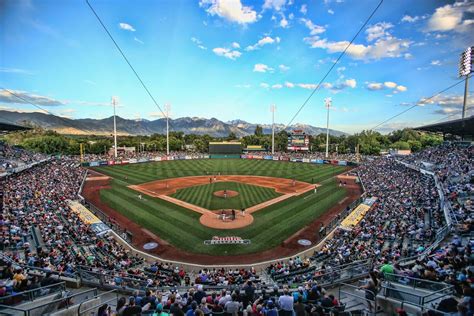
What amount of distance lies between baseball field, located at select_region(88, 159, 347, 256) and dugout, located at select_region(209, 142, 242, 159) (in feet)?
116

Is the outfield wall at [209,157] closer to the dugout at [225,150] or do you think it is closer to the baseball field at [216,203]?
the dugout at [225,150]

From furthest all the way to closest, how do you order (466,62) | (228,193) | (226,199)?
(466,62)
(228,193)
(226,199)

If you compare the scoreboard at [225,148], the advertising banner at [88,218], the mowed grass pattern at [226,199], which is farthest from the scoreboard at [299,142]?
the advertising banner at [88,218]

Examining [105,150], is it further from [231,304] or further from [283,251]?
[231,304]

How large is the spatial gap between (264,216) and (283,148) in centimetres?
7978

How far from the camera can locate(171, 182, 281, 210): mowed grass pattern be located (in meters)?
28.6

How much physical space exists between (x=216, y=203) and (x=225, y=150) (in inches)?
2225

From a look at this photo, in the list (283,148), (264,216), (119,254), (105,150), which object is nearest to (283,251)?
(264,216)

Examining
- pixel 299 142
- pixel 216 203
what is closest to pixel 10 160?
pixel 216 203

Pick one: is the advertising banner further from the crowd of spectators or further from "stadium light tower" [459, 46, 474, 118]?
"stadium light tower" [459, 46, 474, 118]

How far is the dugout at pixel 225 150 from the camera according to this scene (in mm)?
84500

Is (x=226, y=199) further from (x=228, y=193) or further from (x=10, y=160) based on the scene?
(x=10, y=160)

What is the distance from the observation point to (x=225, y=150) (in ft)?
279

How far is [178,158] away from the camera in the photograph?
258 feet
